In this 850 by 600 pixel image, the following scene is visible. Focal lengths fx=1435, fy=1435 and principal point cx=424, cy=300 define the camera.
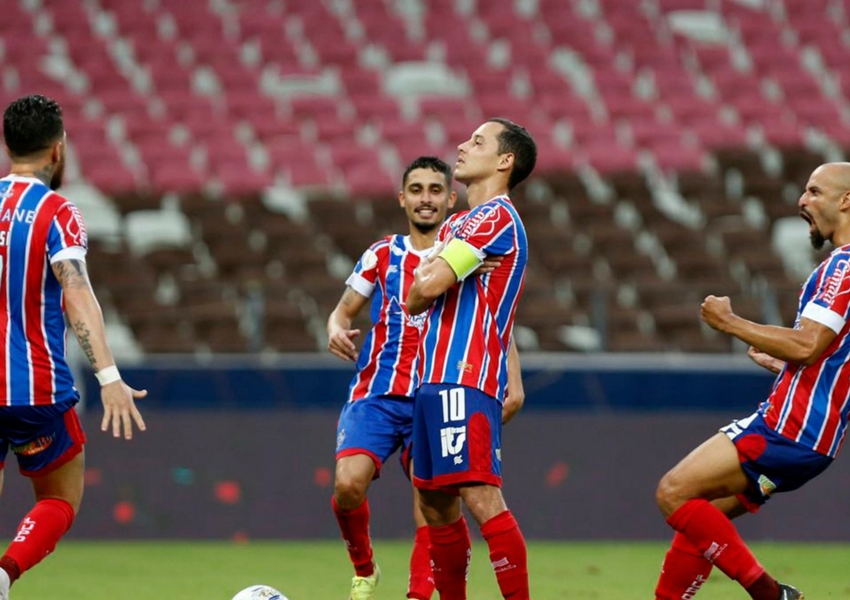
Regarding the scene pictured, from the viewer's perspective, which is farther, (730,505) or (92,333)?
(730,505)

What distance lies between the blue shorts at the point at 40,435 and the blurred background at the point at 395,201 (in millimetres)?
5078

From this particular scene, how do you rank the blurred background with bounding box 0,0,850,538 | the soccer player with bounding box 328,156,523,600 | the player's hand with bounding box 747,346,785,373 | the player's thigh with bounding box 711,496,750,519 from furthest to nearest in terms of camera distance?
the blurred background with bounding box 0,0,850,538 → the soccer player with bounding box 328,156,523,600 → the player's hand with bounding box 747,346,785,373 → the player's thigh with bounding box 711,496,750,519

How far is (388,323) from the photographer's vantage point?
7199 millimetres

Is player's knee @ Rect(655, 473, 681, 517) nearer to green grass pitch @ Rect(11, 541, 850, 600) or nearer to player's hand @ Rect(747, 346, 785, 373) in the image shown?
player's hand @ Rect(747, 346, 785, 373)

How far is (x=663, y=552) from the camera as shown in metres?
10.2

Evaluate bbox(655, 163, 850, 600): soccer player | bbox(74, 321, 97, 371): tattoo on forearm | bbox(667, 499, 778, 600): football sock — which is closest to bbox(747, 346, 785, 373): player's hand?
bbox(655, 163, 850, 600): soccer player

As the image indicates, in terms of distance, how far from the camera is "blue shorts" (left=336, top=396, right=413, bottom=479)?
271 inches

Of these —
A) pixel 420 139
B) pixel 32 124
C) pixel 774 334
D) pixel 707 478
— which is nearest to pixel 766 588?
pixel 707 478

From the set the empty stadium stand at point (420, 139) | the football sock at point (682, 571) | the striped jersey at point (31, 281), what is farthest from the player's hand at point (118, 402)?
the empty stadium stand at point (420, 139)

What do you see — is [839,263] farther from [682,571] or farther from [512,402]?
[512,402]

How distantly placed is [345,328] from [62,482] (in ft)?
5.90

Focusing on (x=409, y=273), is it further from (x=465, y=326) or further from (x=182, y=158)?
(x=182, y=158)

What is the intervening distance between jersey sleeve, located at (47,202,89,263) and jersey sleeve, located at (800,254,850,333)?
9.42 ft

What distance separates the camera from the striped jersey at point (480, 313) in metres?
5.66
